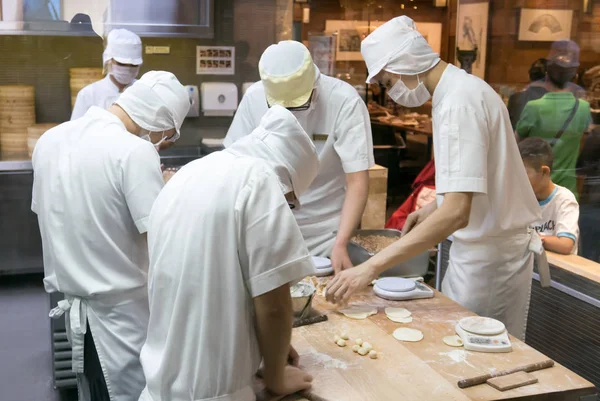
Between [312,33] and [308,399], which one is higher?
[312,33]

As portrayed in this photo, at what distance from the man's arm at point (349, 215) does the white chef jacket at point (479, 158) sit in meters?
0.39

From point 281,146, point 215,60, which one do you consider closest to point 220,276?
point 281,146

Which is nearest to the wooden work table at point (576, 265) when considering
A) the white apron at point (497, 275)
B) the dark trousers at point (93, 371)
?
the white apron at point (497, 275)

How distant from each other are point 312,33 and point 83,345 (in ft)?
17.1

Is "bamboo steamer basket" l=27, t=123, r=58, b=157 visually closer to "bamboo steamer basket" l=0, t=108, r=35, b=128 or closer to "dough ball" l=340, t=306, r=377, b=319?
"bamboo steamer basket" l=0, t=108, r=35, b=128

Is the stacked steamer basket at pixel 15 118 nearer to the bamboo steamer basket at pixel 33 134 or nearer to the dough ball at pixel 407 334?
the bamboo steamer basket at pixel 33 134

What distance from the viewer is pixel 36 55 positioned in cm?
509

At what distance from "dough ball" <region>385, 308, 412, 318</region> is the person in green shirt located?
265 cm

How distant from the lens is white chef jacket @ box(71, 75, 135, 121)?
4594mm

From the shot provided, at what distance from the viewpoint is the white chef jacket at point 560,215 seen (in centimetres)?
324

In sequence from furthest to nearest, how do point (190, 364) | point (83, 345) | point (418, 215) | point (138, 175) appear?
point (418, 215), point (83, 345), point (138, 175), point (190, 364)

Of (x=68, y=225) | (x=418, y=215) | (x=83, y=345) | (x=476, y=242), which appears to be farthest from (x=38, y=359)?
(x=476, y=242)

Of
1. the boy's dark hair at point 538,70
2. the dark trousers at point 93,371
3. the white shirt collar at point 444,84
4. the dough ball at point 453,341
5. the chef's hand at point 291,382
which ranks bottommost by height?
the dark trousers at point 93,371

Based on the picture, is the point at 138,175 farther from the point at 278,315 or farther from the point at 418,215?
the point at 418,215
